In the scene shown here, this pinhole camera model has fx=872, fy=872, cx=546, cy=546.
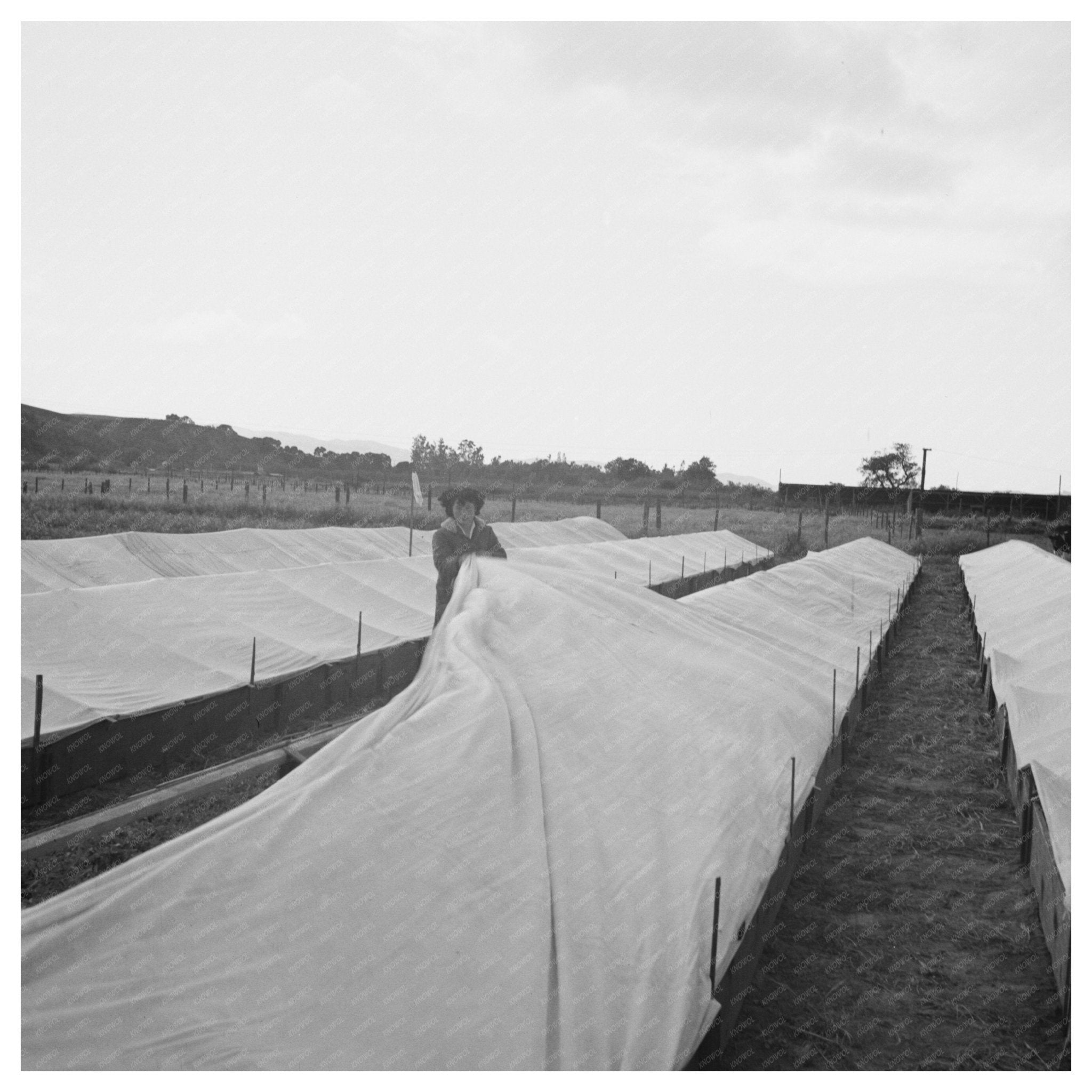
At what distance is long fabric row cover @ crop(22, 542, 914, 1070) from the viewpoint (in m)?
2.11

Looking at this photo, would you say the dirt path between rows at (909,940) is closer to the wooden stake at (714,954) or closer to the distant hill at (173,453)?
the wooden stake at (714,954)

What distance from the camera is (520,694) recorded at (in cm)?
361

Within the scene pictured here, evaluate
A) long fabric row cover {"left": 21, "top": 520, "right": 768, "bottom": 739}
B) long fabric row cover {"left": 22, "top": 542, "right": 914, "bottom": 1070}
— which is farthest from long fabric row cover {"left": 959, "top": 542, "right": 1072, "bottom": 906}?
long fabric row cover {"left": 21, "top": 520, "right": 768, "bottom": 739}

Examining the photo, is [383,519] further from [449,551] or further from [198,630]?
[449,551]

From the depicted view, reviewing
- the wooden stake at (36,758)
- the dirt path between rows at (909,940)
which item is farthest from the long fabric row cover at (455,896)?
the wooden stake at (36,758)

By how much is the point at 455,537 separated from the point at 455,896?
2.55m

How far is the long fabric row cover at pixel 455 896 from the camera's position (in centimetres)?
211

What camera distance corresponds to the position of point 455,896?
100 inches

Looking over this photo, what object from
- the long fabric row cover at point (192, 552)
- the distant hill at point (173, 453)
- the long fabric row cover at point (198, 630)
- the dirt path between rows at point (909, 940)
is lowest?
the dirt path between rows at point (909, 940)

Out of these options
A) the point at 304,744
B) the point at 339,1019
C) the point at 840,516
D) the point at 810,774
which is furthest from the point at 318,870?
the point at 840,516

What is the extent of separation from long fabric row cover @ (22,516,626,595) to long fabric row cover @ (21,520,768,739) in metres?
0.94

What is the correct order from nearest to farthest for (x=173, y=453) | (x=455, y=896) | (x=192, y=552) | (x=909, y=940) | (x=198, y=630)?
(x=455, y=896) → (x=909, y=940) → (x=198, y=630) → (x=192, y=552) → (x=173, y=453)

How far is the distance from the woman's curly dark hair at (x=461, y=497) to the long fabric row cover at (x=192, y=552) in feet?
14.5

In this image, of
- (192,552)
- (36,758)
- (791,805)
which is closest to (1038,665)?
(791,805)
